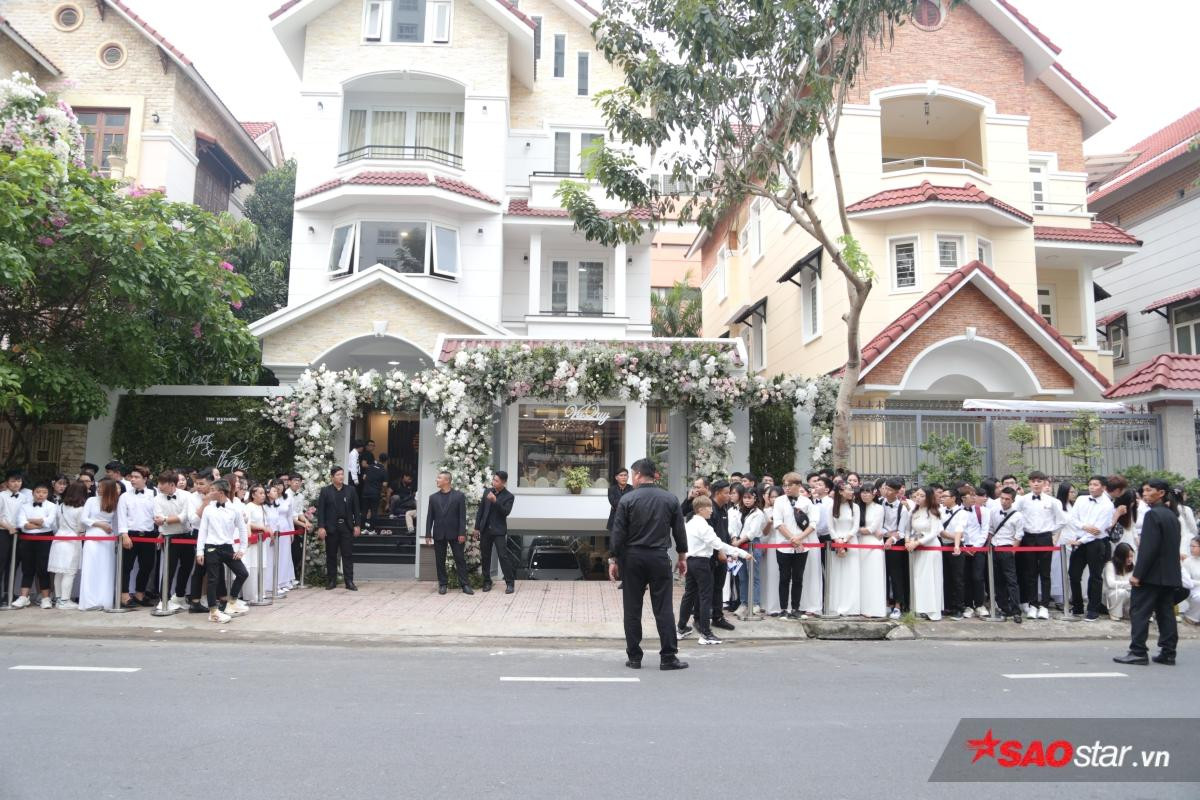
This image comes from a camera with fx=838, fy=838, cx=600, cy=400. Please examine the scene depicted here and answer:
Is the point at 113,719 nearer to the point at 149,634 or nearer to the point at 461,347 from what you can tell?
the point at 149,634

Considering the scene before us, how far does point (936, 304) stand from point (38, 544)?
16.6 meters

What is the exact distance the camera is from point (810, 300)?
74.4 feet

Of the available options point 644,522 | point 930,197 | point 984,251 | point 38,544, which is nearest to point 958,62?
point 930,197

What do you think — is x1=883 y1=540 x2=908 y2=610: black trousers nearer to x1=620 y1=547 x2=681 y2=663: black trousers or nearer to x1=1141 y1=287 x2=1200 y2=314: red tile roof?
x1=620 y1=547 x2=681 y2=663: black trousers

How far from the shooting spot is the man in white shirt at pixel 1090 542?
11039 millimetres

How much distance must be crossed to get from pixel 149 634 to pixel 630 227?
9.26m

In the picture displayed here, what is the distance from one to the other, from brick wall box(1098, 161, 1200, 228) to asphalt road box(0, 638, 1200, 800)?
19111 mm

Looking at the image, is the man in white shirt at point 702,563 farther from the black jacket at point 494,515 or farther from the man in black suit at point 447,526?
the man in black suit at point 447,526

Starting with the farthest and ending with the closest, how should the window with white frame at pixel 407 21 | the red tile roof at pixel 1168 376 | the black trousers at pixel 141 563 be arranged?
the window with white frame at pixel 407 21
the red tile roof at pixel 1168 376
the black trousers at pixel 141 563

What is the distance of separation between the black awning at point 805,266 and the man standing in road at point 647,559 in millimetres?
14300

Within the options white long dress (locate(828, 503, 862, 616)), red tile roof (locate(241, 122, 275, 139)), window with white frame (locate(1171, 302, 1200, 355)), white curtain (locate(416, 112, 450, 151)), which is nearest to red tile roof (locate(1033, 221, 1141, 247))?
window with white frame (locate(1171, 302, 1200, 355))

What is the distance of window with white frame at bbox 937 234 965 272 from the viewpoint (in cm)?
2002

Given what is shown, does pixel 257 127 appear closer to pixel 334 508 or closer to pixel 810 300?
pixel 810 300

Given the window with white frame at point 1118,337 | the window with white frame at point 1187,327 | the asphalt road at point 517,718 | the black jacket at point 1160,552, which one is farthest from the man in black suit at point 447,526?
the window with white frame at point 1118,337
